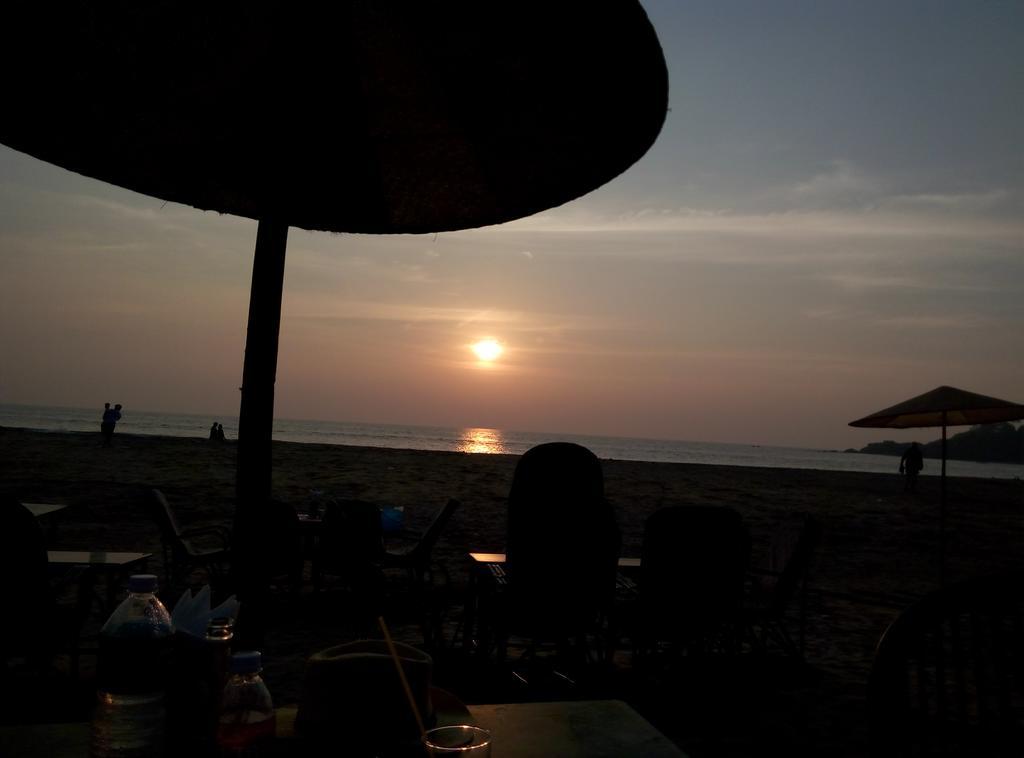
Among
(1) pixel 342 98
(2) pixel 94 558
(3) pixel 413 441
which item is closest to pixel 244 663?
(1) pixel 342 98

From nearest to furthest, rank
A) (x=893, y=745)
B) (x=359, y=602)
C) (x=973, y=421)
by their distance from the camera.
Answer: (x=893, y=745) → (x=359, y=602) → (x=973, y=421)

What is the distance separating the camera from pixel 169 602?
A: 6426 mm

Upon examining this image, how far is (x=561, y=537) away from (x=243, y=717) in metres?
3.09

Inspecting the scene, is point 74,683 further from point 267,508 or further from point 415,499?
point 415,499

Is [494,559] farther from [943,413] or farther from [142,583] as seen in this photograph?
[943,413]

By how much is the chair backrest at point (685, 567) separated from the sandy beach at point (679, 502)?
52 cm

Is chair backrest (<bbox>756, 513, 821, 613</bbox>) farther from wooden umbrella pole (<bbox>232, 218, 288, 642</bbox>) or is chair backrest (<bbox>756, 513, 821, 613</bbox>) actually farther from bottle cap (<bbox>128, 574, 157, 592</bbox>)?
bottle cap (<bbox>128, 574, 157, 592</bbox>)

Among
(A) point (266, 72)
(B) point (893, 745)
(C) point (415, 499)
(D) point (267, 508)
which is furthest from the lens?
(C) point (415, 499)

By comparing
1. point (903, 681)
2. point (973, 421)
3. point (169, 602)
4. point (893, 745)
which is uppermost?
point (973, 421)

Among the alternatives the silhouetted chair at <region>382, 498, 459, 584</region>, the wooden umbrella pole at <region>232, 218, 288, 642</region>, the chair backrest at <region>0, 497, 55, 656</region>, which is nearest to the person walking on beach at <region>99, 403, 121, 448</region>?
the silhouetted chair at <region>382, 498, 459, 584</region>

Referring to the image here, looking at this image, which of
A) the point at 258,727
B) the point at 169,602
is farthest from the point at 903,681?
the point at 169,602

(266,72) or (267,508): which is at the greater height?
(266,72)

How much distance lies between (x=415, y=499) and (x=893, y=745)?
49.8ft

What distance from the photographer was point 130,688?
1.16 m
